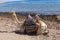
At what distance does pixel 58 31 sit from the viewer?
11930 millimetres

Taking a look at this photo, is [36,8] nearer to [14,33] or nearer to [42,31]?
[14,33]

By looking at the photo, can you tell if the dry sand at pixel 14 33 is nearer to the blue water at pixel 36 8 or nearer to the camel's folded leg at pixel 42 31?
the camel's folded leg at pixel 42 31

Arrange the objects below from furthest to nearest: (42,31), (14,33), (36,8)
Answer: (36,8) → (14,33) → (42,31)

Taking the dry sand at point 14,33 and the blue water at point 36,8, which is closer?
the dry sand at point 14,33

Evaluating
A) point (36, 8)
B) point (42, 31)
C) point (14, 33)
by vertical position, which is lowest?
point (36, 8)

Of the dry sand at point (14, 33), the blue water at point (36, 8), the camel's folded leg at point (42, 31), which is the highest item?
the camel's folded leg at point (42, 31)

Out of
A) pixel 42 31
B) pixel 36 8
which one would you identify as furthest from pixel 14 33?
pixel 36 8

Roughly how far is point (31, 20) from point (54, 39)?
4.24 ft

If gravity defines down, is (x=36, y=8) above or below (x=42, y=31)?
below

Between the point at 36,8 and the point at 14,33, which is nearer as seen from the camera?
the point at 14,33

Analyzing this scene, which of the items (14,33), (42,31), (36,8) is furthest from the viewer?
(36,8)

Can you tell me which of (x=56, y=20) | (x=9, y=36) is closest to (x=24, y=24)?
(x=9, y=36)

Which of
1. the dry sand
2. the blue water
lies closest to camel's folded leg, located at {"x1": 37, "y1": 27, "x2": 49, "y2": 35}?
the dry sand

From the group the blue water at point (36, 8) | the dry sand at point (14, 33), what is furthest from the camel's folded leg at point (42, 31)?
the blue water at point (36, 8)
